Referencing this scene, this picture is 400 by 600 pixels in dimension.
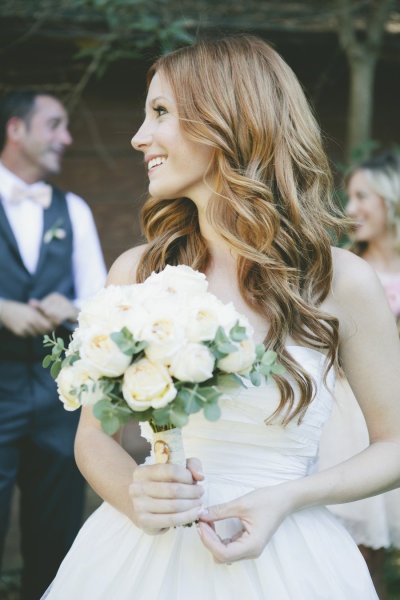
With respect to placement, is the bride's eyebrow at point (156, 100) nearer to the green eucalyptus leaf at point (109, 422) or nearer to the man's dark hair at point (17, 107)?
the green eucalyptus leaf at point (109, 422)

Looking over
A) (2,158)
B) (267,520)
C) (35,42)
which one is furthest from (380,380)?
(35,42)

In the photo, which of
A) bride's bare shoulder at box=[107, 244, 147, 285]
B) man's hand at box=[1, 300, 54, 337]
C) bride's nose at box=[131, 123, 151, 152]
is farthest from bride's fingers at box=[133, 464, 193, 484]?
man's hand at box=[1, 300, 54, 337]

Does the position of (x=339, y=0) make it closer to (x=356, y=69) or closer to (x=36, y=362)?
(x=356, y=69)

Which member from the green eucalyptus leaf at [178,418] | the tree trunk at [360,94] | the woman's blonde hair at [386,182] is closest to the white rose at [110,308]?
the green eucalyptus leaf at [178,418]

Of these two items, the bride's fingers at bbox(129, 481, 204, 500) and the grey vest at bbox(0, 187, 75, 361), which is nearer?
the bride's fingers at bbox(129, 481, 204, 500)

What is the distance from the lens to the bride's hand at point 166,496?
186cm

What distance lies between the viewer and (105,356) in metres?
1.69

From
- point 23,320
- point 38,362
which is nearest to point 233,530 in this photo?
point 23,320

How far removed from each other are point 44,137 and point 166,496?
301 cm

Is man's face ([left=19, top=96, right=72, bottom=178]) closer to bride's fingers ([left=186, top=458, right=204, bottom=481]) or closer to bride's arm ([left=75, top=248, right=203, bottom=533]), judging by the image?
bride's arm ([left=75, top=248, right=203, bottom=533])

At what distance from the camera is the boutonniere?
13.2 ft

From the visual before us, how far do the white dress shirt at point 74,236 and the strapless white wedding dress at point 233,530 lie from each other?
194 cm

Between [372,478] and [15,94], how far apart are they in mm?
3283

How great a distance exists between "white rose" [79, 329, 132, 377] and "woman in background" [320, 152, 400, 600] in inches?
82.3
